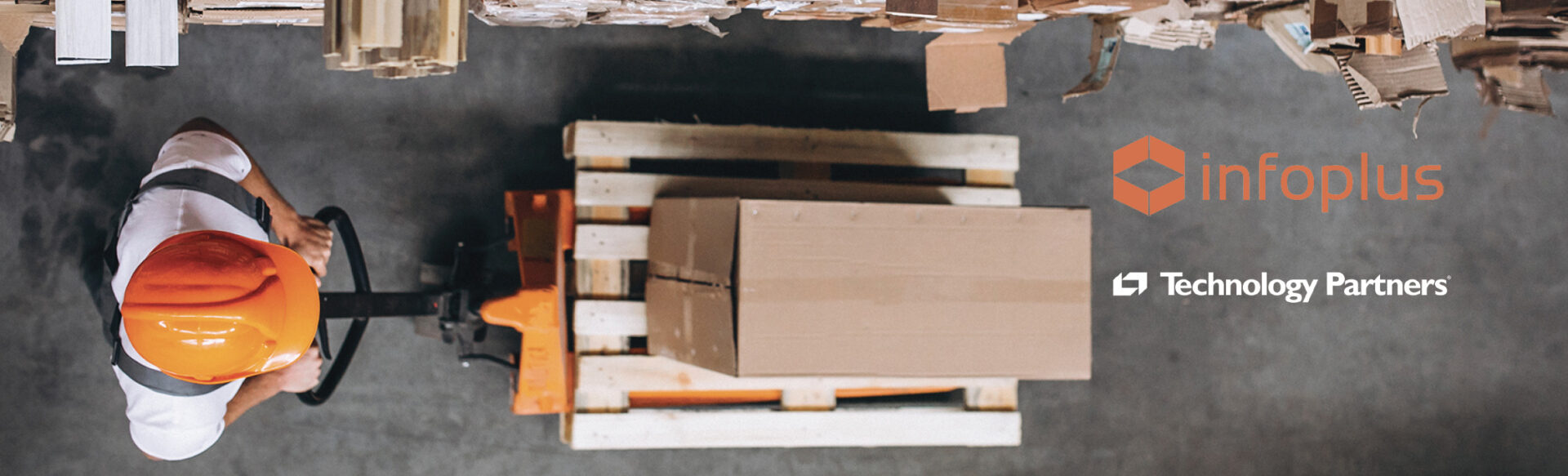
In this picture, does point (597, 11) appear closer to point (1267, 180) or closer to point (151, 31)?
point (151, 31)

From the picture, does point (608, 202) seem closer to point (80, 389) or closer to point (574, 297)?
point (574, 297)

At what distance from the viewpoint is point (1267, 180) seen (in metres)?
3.51

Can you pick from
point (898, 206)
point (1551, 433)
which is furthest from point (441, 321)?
point (1551, 433)

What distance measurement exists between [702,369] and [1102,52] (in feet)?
5.07

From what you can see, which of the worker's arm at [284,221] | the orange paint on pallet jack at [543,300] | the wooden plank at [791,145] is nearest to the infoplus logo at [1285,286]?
the wooden plank at [791,145]

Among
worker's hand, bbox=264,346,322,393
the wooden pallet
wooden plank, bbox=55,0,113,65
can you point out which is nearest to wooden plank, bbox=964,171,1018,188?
the wooden pallet

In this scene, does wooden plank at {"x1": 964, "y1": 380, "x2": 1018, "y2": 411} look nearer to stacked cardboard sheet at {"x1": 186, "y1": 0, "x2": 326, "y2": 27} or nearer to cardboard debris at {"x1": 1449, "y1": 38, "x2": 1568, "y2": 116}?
cardboard debris at {"x1": 1449, "y1": 38, "x2": 1568, "y2": 116}

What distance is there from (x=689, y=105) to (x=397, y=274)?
126 centimetres

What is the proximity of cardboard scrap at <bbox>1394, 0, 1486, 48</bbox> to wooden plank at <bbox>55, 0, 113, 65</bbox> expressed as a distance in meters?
2.67

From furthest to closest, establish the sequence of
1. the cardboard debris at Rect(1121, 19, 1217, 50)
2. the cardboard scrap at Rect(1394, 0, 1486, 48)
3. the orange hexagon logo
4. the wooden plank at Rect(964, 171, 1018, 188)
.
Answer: the orange hexagon logo < the wooden plank at Rect(964, 171, 1018, 188) < the cardboard debris at Rect(1121, 19, 1217, 50) < the cardboard scrap at Rect(1394, 0, 1486, 48)

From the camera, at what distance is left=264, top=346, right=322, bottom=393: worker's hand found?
2.40 metres

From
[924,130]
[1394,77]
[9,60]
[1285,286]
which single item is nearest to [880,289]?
[924,130]

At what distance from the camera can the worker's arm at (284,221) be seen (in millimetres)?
2299

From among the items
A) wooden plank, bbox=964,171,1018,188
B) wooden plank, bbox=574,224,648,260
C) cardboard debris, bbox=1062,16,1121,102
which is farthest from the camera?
wooden plank, bbox=964,171,1018,188
